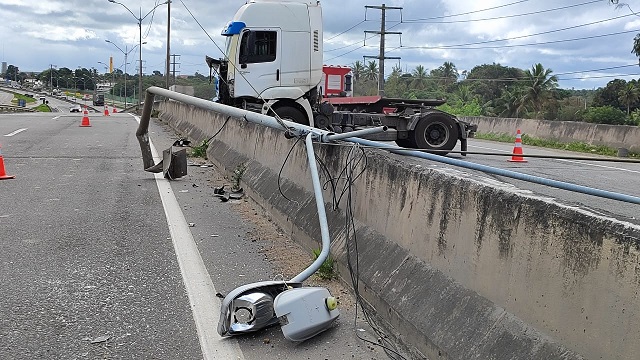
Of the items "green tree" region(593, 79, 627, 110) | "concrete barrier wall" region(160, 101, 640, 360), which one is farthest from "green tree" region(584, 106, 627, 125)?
"concrete barrier wall" region(160, 101, 640, 360)

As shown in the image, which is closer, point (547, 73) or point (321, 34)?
point (321, 34)

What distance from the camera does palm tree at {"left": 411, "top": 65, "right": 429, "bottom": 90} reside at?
300 feet

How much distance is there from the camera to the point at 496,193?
11.5ft

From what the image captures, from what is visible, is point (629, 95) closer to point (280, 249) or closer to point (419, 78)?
point (419, 78)

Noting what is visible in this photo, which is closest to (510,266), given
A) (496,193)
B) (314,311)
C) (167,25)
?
(496,193)

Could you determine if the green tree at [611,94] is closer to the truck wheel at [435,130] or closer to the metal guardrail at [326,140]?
the truck wheel at [435,130]

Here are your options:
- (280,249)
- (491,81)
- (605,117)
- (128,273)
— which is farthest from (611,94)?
(128,273)

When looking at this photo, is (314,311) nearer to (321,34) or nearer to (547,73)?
(321,34)

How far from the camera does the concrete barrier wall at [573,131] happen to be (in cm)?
1991

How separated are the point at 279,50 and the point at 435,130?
4.68 m

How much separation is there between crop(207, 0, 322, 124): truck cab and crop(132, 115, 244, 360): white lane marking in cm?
727

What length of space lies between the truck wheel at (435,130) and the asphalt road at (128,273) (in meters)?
4.15

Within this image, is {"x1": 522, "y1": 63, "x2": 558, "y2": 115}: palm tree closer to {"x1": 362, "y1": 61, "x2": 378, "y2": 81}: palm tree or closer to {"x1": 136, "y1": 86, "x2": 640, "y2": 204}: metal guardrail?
{"x1": 362, "y1": 61, "x2": 378, "y2": 81}: palm tree

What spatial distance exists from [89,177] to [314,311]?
7875 millimetres
